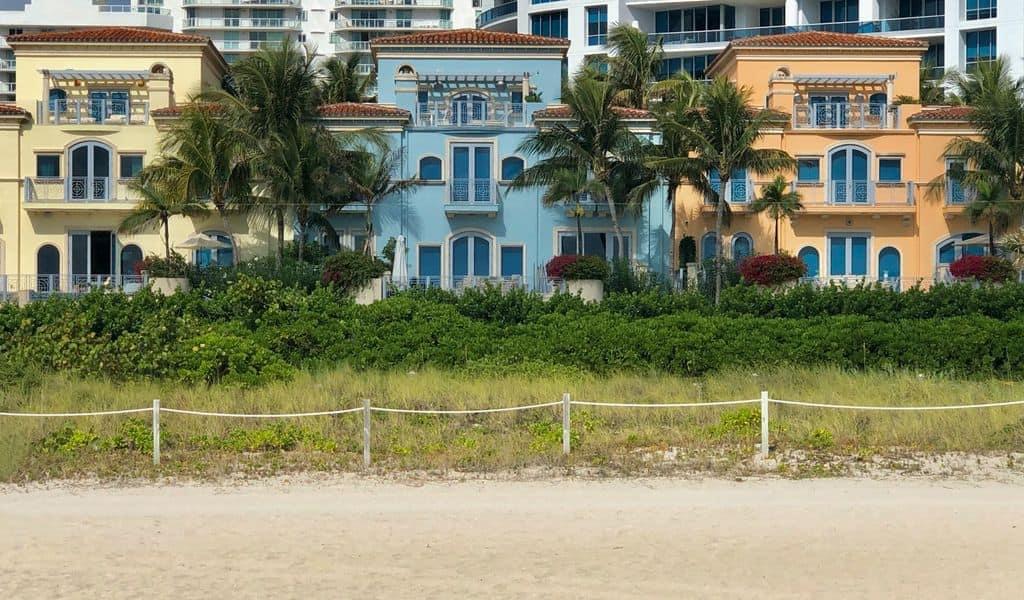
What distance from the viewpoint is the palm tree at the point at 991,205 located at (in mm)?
35531

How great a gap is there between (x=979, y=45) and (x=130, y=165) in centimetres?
3842

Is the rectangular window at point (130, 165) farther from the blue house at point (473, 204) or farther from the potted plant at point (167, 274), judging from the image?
the blue house at point (473, 204)

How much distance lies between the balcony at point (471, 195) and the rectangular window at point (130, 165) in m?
9.09

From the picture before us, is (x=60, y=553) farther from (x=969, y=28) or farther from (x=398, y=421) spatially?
(x=969, y=28)

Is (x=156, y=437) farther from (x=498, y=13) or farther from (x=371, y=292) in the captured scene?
(x=498, y=13)

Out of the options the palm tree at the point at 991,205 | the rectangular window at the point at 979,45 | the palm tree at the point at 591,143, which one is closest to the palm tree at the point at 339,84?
the palm tree at the point at 591,143

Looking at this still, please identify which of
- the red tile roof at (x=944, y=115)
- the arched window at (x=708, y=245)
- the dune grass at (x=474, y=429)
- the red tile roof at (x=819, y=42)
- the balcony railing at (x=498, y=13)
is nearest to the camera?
the dune grass at (x=474, y=429)

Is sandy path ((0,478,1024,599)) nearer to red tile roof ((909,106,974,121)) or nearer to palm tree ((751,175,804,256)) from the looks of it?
palm tree ((751,175,804,256))

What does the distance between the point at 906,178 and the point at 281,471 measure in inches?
1089

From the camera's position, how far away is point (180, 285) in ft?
101

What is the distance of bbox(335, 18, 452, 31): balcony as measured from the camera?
80.2m

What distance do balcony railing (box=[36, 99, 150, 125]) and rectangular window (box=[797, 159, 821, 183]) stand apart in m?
19.3

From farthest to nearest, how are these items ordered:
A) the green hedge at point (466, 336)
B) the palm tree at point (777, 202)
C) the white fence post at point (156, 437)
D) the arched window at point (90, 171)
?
the arched window at point (90, 171), the palm tree at point (777, 202), the green hedge at point (466, 336), the white fence post at point (156, 437)

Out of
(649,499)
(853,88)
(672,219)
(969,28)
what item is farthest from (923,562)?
(969,28)
